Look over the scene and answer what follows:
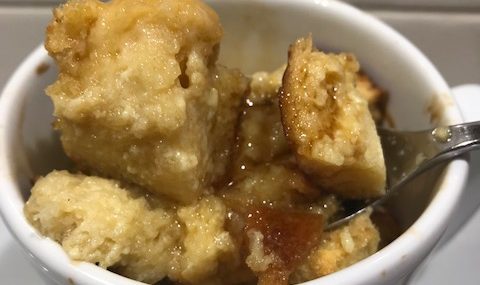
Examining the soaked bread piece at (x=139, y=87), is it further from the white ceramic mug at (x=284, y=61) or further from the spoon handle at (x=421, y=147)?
the spoon handle at (x=421, y=147)

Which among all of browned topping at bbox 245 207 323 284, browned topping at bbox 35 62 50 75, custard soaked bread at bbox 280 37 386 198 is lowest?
browned topping at bbox 245 207 323 284

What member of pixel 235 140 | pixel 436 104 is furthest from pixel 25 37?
pixel 436 104

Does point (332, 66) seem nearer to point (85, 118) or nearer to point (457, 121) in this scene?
point (457, 121)

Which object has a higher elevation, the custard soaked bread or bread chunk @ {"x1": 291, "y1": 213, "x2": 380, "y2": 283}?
the custard soaked bread

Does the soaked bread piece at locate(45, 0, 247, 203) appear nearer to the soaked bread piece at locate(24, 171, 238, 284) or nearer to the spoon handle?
the soaked bread piece at locate(24, 171, 238, 284)

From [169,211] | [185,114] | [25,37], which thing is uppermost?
[185,114]

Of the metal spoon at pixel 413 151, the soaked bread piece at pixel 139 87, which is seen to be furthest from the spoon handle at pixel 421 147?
the soaked bread piece at pixel 139 87

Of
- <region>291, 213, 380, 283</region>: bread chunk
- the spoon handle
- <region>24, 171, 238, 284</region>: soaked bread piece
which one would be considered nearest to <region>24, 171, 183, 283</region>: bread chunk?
<region>24, 171, 238, 284</region>: soaked bread piece
